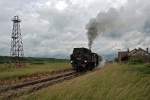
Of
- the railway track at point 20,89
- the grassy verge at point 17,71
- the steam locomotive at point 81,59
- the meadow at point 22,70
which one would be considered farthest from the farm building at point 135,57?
the railway track at point 20,89

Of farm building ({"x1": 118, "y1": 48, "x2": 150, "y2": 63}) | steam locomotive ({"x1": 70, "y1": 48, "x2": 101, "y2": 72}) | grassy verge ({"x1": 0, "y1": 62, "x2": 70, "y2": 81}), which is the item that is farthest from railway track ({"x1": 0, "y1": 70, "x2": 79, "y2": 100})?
farm building ({"x1": 118, "y1": 48, "x2": 150, "y2": 63})

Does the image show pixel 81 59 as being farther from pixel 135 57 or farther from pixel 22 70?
pixel 135 57

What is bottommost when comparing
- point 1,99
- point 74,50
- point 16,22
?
point 1,99

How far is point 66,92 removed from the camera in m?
14.9

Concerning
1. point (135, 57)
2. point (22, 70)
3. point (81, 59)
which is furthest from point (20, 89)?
point (135, 57)

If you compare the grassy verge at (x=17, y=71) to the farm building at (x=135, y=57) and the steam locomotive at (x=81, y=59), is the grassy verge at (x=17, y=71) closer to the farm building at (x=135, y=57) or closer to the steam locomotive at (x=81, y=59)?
the steam locomotive at (x=81, y=59)

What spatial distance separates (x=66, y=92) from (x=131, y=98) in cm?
378

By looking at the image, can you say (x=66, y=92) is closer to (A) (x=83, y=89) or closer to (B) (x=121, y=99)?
(A) (x=83, y=89)

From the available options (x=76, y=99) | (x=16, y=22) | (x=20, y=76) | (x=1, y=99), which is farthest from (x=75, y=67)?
(x=16, y=22)

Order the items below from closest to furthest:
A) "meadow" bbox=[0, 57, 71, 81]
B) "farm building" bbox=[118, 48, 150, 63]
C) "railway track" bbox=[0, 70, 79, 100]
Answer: "railway track" bbox=[0, 70, 79, 100] < "meadow" bbox=[0, 57, 71, 81] < "farm building" bbox=[118, 48, 150, 63]

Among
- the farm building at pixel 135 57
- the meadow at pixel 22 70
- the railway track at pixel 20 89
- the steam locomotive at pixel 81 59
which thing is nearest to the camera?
the railway track at pixel 20 89

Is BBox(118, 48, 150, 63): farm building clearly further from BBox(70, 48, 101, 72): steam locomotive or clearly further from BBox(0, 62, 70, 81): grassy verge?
BBox(0, 62, 70, 81): grassy verge

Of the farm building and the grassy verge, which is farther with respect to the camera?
the farm building

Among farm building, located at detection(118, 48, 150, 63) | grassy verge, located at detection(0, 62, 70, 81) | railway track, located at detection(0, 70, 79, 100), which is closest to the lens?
railway track, located at detection(0, 70, 79, 100)
